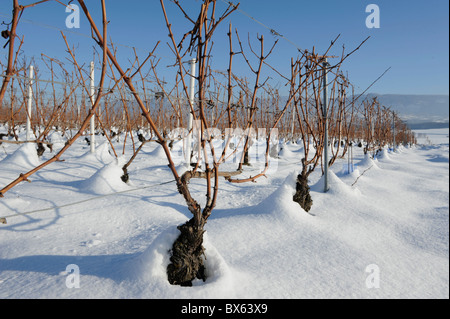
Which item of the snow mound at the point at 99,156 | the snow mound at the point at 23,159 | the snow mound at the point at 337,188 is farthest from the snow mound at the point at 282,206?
the snow mound at the point at 99,156

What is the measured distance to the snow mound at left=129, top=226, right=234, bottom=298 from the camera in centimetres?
96

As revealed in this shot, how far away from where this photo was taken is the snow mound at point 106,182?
2463 millimetres

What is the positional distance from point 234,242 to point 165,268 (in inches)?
20.2

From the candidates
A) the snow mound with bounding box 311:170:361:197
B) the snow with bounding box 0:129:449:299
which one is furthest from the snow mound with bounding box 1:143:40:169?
the snow mound with bounding box 311:170:361:197

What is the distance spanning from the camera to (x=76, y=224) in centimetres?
176

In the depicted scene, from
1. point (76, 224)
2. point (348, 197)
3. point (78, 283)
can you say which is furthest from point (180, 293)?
point (348, 197)

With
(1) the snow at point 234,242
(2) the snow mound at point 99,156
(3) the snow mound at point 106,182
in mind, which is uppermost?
Result: (2) the snow mound at point 99,156

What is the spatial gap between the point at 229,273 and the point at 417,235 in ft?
4.32

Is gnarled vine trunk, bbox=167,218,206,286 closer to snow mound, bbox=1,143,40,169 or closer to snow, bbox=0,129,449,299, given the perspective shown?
snow, bbox=0,129,449,299

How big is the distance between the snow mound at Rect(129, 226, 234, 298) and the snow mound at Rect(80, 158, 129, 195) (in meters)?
1.57

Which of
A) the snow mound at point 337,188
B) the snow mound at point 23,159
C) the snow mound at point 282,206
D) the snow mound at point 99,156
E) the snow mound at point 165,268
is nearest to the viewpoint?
the snow mound at point 165,268

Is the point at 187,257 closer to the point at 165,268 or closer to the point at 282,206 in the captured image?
the point at 165,268

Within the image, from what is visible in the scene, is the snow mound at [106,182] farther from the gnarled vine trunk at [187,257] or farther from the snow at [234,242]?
the gnarled vine trunk at [187,257]
